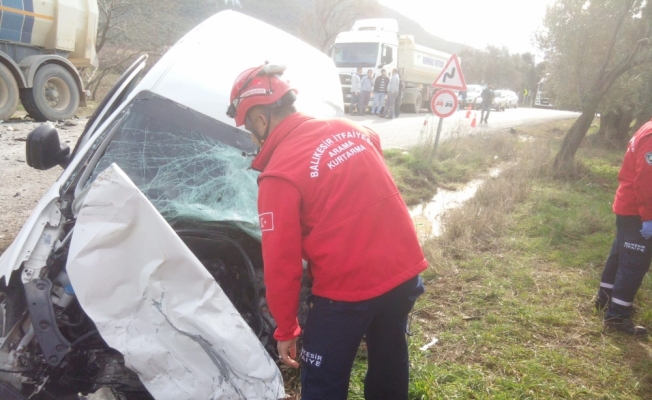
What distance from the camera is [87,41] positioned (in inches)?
446

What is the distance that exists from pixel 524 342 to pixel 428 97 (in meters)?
22.9

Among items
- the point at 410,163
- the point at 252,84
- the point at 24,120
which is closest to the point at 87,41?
the point at 24,120

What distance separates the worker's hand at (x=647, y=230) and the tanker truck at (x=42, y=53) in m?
10.2

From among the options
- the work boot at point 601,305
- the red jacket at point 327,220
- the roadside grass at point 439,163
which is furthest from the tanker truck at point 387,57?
the red jacket at point 327,220

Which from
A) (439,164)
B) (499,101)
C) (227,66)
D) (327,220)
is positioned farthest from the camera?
(499,101)

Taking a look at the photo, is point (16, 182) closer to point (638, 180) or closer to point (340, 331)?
point (340, 331)

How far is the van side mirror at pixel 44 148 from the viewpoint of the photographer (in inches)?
102

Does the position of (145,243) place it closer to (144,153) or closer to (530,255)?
(144,153)

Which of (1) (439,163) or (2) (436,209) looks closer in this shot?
(2) (436,209)

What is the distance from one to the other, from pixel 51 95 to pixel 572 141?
33.7 ft

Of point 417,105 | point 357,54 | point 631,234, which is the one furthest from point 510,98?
point 631,234

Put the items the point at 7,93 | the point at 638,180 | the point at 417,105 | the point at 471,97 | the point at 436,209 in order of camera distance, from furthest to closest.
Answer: the point at 471,97
the point at 417,105
the point at 7,93
the point at 436,209
the point at 638,180

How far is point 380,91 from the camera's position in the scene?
17.2m

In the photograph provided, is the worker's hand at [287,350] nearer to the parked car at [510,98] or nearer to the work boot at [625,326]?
the work boot at [625,326]
